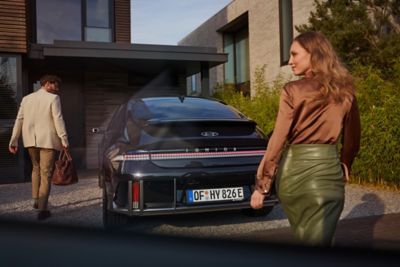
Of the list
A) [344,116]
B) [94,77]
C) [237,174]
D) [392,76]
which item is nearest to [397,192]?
[392,76]

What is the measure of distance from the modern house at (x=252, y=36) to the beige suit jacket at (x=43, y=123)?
10.2m

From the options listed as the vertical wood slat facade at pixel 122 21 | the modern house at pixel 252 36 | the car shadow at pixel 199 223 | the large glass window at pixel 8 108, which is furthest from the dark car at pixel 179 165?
the modern house at pixel 252 36

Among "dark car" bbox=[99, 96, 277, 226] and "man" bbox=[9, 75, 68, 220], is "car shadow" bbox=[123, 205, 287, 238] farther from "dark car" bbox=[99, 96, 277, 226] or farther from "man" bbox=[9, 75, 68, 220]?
"man" bbox=[9, 75, 68, 220]

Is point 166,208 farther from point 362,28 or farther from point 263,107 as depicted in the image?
point 362,28

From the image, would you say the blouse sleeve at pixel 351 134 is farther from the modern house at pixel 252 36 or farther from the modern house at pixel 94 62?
the modern house at pixel 252 36

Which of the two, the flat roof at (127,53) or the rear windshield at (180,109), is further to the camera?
the flat roof at (127,53)

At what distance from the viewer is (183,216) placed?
5762 millimetres

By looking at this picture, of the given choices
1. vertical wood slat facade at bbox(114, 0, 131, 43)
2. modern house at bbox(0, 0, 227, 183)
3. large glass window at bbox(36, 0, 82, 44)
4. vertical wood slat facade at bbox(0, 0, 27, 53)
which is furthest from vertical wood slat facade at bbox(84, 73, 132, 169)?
vertical wood slat facade at bbox(0, 0, 27, 53)

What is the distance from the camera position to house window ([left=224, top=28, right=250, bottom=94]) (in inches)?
832

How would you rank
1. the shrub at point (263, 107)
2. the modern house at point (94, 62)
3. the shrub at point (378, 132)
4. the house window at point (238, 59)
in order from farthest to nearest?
the house window at point (238, 59) < the modern house at point (94, 62) < the shrub at point (263, 107) < the shrub at point (378, 132)

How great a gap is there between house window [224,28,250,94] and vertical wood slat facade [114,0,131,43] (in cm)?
769

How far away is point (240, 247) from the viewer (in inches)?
157

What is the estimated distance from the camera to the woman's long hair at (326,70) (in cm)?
238

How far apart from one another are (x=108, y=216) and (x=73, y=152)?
343 inches
